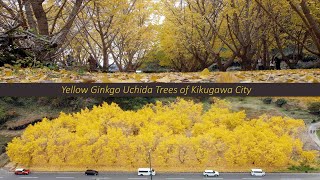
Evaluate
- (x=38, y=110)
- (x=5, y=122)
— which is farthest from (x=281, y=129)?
(x=5, y=122)

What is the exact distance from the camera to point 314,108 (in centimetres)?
406

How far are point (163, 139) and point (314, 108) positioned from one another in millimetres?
1584

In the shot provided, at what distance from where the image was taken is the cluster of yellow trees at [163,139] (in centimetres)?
405

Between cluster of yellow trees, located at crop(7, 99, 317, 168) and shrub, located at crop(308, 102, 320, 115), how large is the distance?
Result: 0.17 meters

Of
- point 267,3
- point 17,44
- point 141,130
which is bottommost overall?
point 141,130

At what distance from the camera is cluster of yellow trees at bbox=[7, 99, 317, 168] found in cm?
Answer: 405

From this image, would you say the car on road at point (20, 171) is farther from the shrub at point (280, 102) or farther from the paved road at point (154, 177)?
the shrub at point (280, 102)

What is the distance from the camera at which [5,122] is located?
4168mm

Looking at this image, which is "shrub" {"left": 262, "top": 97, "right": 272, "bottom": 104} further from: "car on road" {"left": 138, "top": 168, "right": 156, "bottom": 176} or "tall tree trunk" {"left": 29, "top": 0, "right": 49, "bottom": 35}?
"tall tree trunk" {"left": 29, "top": 0, "right": 49, "bottom": 35}

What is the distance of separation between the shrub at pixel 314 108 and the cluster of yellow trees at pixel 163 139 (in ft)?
0.55

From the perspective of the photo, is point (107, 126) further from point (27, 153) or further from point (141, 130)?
point (27, 153)

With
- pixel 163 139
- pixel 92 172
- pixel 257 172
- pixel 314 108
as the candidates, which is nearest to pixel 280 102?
pixel 314 108

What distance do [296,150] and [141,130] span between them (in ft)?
5.32

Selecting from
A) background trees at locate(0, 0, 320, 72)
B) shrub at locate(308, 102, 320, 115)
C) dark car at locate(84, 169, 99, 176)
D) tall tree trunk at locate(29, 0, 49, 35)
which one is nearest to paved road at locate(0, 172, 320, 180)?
dark car at locate(84, 169, 99, 176)
